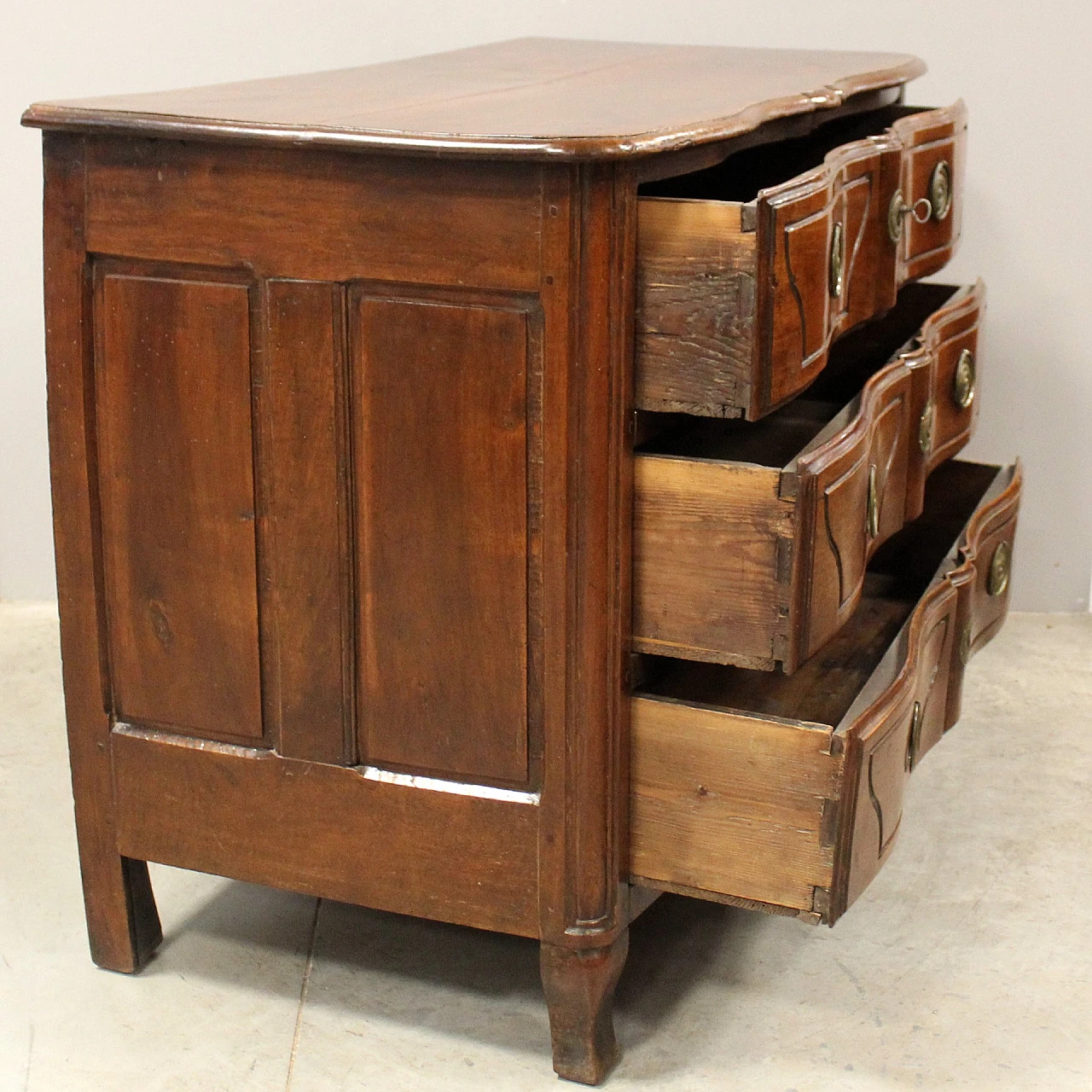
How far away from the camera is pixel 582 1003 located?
1773 millimetres

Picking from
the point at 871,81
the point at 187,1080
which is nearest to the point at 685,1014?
the point at 187,1080

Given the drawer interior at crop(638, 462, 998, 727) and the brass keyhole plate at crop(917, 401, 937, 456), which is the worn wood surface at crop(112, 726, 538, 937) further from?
the brass keyhole plate at crop(917, 401, 937, 456)

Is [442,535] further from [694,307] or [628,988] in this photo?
[628,988]

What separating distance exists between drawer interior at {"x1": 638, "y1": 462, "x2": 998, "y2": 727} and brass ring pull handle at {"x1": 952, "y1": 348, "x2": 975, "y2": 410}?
0.70 ft

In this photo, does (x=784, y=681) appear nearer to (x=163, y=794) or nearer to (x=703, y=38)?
(x=163, y=794)

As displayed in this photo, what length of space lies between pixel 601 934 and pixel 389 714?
12.0 inches

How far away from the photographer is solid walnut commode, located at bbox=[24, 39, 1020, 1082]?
157cm

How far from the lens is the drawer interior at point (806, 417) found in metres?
1.87

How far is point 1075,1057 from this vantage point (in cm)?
185

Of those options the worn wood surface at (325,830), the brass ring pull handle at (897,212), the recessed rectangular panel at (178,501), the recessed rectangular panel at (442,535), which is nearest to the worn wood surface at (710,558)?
the recessed rectangular panel at (442,535)

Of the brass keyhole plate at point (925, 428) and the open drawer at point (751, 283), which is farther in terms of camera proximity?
the brass keyhole plate at point (925, 428)

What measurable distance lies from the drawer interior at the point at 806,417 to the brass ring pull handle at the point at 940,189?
0.54ft

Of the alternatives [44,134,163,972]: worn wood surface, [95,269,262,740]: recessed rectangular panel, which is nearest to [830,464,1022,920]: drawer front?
[95,269,262,740]: recessed rectangular panel

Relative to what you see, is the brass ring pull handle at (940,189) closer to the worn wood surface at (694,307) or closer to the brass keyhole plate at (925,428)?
the brass keyhole plate at (925,428)
